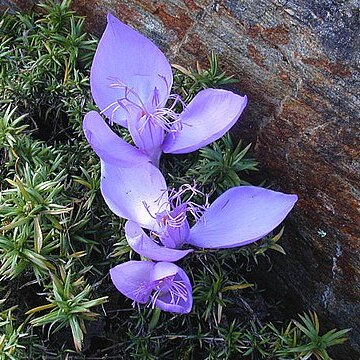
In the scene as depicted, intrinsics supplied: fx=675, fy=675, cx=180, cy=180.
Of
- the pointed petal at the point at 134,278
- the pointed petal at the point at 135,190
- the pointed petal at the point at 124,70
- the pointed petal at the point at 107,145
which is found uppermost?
the pointed petal at the point at 124,70

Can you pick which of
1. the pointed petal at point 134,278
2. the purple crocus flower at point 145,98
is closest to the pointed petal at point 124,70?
the purple crocus flower at point 145,98

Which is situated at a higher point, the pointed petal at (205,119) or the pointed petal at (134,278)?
the pointed petal at (205,119)

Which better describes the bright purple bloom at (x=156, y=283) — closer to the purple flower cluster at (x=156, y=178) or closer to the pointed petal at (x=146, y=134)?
the purple flower cluster at (x=156, y=178)

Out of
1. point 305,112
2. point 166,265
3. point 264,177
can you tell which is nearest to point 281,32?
point 305,112

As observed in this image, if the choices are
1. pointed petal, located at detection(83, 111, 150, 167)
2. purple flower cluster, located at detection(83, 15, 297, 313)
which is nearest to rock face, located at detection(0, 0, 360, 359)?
purple flower cluster, located at detection(83, 15, 297, 313)

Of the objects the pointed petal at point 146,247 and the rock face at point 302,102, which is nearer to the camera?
the pointed petal at point 146,247

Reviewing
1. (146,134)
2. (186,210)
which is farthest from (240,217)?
(146,134)

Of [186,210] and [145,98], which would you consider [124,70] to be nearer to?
[145,98]

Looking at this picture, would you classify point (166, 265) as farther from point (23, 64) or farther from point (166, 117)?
point (23, 64)
